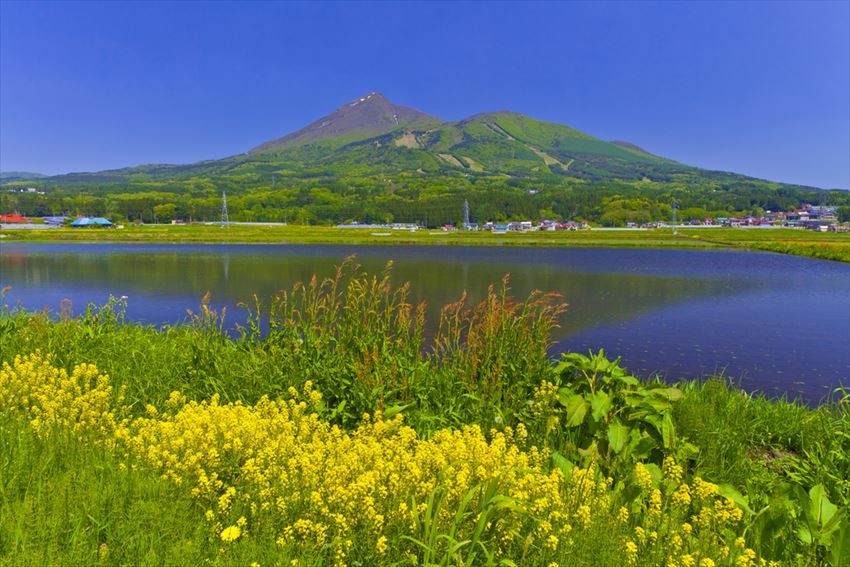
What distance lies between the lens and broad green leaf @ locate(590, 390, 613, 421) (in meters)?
5.41

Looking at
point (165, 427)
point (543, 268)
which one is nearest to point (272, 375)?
point (165, 427)

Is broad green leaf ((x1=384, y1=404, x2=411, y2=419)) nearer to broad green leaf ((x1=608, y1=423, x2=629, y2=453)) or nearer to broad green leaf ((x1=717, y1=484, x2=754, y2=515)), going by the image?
broad green leaf ((x1=608, y1=423, x2=629, y2=453))

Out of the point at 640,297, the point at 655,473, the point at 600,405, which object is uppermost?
the point at 600,405

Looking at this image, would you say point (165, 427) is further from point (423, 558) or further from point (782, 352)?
point (782, 352)

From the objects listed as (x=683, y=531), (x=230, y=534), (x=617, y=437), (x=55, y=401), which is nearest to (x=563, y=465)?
(x=617, y=437)

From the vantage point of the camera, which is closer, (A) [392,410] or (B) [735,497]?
(B) [735,497]

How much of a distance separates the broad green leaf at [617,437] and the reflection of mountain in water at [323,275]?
1660 centimetres

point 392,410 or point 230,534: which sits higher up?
point 230,534

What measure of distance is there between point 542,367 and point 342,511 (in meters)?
4.28

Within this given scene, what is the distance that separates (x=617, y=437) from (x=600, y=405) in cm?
50

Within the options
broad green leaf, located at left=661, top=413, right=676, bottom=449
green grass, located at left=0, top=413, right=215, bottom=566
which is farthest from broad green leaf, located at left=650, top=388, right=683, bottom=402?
green grass, located at left=0, top=413, right=215, bottom=566

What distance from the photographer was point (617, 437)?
5027mm

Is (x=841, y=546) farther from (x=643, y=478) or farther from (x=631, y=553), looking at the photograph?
(x=631, y=553)

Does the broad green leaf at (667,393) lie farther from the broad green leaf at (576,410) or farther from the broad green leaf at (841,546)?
the broad green leaf at (841,546)
